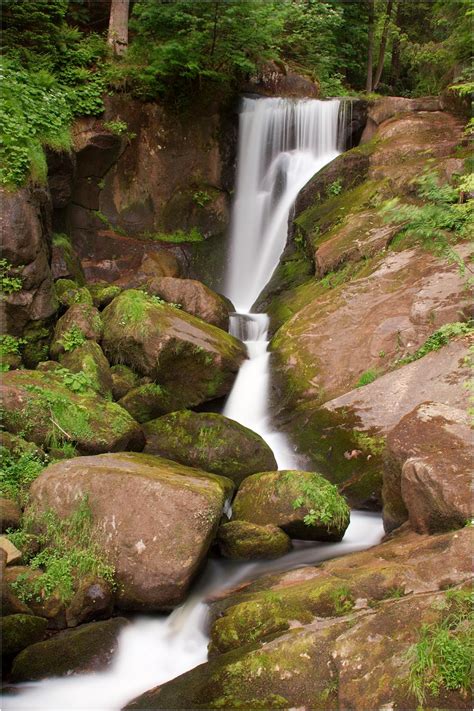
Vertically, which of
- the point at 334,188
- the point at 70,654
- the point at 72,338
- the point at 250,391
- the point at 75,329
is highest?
the point at 334,188

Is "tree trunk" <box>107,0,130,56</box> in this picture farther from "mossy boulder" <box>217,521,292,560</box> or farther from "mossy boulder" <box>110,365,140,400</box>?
"mossy boulder" <box>217,521,292,560</box>

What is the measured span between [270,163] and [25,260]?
294 inches

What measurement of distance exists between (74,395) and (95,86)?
815 centimetres

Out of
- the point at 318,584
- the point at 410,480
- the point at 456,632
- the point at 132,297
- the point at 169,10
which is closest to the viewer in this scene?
the point at 456,632

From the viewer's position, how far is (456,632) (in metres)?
3.32

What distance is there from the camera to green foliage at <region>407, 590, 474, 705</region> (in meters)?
3.12

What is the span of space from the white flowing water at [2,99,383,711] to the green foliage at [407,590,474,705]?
195cm

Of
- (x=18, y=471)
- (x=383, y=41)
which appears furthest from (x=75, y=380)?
(x=383, y=41)

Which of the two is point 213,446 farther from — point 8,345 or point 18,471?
point 8,345

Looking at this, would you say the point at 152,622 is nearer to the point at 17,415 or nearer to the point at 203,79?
the point at 17,415

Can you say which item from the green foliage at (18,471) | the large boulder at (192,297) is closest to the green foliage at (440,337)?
the large boulder at (192,297)

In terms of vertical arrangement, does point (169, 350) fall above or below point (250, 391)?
A: above

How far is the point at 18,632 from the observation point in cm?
443

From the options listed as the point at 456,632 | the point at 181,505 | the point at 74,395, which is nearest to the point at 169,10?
the point at 74,395
